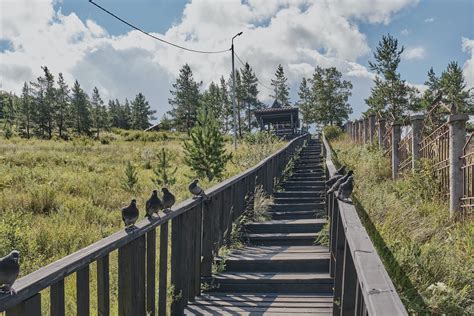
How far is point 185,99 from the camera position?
7569 centimetres

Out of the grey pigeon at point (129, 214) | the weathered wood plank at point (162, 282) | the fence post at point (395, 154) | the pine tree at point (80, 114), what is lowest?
the weathered wood plank at point (162, 282)

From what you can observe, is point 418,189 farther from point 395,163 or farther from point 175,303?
point 175,303

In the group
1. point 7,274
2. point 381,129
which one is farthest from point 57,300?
point 381,129

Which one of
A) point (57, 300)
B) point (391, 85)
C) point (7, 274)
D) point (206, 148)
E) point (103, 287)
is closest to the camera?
point (7, 274)

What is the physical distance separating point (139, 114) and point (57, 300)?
9104 centimetres

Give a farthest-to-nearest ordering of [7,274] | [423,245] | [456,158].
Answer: [456,158]
[423,245]
[7,274]

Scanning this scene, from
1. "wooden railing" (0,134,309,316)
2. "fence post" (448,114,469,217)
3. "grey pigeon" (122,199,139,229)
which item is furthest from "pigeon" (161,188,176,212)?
"fence post" (448,114,469,217)

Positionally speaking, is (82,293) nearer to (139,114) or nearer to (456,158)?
(456,158)

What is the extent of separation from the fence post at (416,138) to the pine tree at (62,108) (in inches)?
2629

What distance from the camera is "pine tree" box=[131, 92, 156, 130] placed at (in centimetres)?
8927

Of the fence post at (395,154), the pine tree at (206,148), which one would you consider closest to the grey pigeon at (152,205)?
the fence post at (395,154)

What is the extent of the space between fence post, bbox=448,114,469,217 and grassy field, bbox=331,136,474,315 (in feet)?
0.84

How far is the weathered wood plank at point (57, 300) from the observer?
6.86 ft

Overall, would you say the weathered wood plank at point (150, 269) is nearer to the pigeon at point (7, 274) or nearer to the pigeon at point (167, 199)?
the pigeon at point (167, 199)
